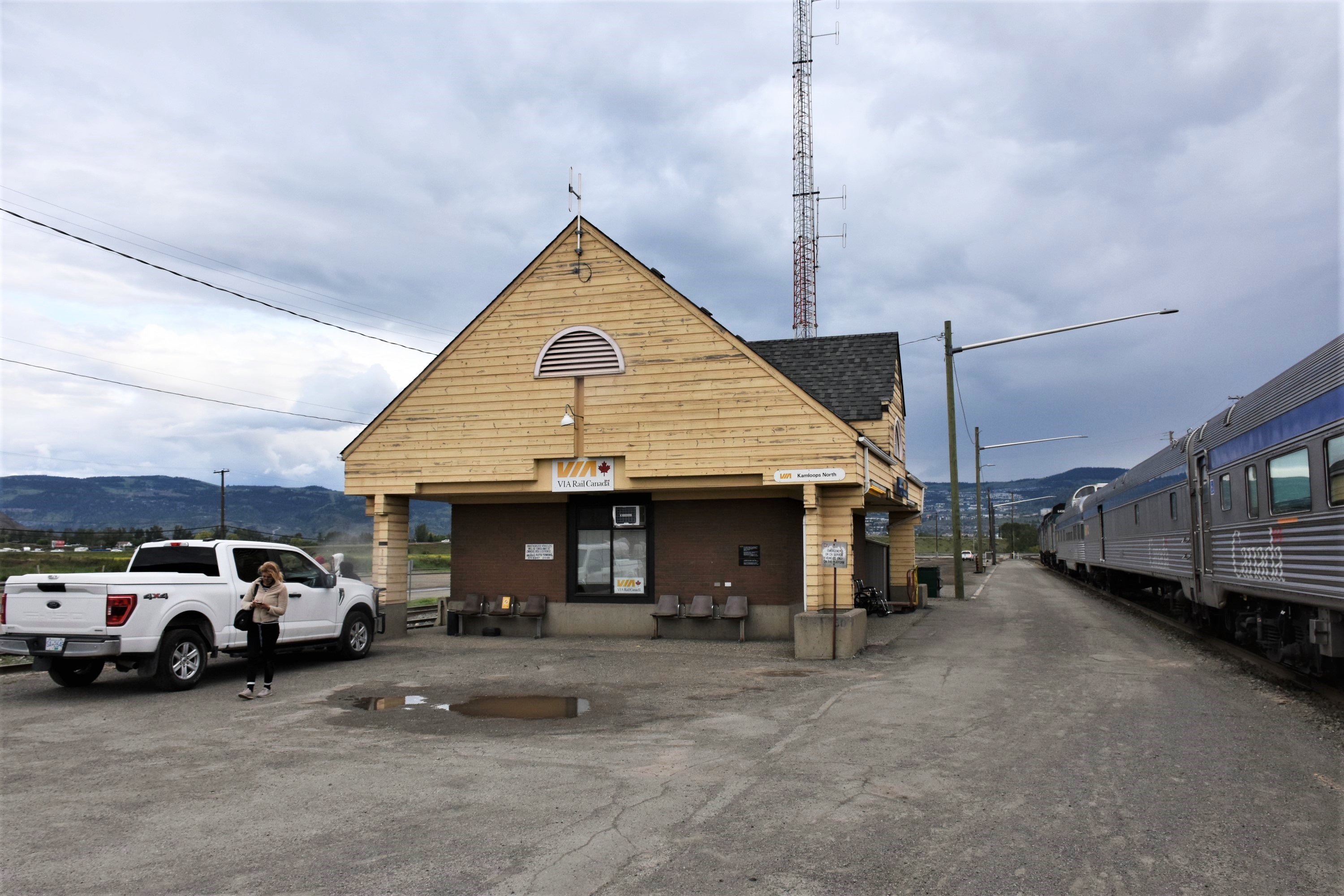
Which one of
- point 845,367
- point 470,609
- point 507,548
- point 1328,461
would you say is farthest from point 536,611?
point 1328,461

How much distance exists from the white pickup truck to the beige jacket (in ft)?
2.96

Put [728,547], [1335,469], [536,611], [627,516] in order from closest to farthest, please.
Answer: [1335,469] < [728,547] < [627,516] < [536,611]

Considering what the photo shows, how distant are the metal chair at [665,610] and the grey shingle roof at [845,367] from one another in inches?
233

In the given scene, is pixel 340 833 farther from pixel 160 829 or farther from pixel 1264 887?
pixel 1264 887

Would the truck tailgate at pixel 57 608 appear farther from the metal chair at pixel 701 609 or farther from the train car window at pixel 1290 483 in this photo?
the train car window at pixel 1290 483

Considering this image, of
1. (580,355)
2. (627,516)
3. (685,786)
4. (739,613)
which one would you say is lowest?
(685,786)

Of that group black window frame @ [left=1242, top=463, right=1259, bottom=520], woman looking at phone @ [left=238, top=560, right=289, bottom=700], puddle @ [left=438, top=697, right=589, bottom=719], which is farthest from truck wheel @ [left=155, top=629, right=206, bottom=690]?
black window frame @ [left=1242, top=463, right=1259, bottom=520]

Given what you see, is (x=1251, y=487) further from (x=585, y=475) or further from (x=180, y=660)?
(x=180, y=660)

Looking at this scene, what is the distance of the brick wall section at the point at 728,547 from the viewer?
55.3 feet

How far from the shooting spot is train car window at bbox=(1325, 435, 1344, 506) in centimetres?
→ 908

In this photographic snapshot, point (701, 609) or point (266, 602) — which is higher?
point (266, 602)

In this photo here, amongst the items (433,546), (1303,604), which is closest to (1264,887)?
(1303,604)

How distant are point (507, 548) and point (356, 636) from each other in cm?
450

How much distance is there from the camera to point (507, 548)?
1852cm
